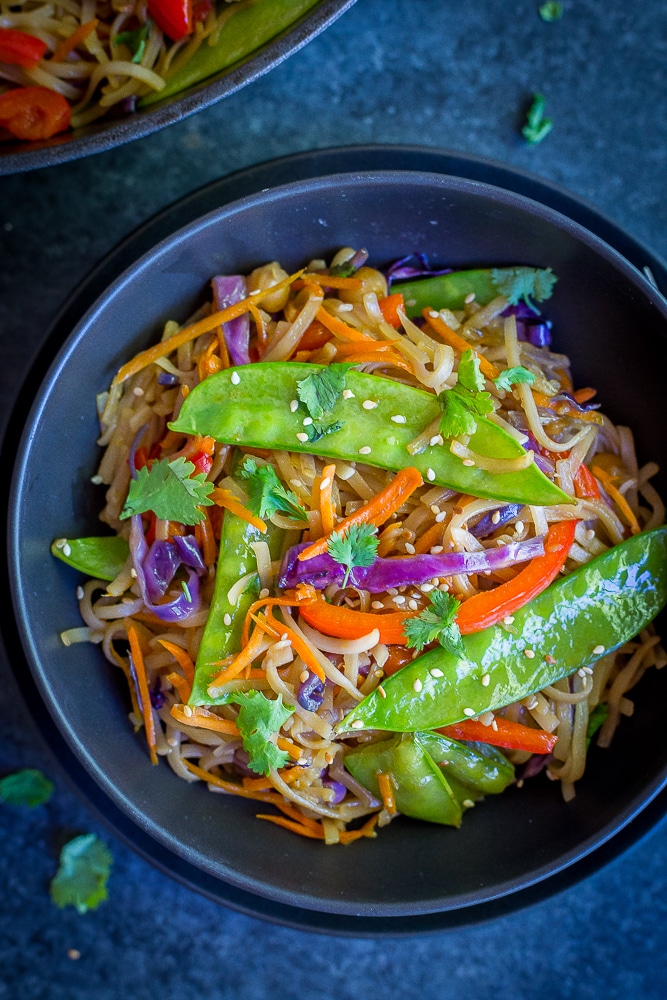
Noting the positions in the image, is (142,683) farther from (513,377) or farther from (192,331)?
(513,377)

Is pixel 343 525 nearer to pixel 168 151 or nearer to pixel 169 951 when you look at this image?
pixel 168 151

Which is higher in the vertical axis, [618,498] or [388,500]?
[618,498]

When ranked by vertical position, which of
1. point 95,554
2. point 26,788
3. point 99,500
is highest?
point 99,500

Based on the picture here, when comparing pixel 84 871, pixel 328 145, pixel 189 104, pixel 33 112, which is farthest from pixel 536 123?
pixel 84 871

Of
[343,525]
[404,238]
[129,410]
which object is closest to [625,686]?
[343,525]

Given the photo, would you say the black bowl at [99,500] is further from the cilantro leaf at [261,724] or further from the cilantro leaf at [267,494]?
A: the cilantro leaf at [267,494]
